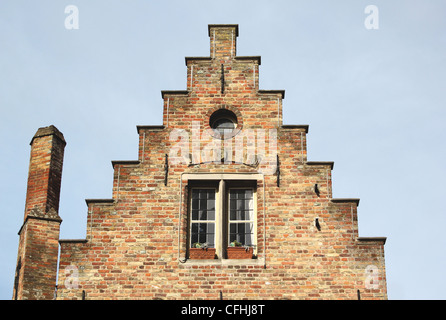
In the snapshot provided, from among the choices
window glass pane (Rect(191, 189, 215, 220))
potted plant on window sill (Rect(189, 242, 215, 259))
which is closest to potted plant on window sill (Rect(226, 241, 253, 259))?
potted plant on window sill (Rect(189, 242, 215, 259))

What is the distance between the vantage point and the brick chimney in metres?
15.4

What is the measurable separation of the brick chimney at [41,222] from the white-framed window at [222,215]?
2.67 metres

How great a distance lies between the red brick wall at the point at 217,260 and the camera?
49.2 ft

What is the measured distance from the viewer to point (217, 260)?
15.3 meters

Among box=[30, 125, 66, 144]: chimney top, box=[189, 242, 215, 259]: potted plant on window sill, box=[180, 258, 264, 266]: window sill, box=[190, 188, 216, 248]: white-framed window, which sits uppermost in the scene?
box=[30, 125, 66, 144]: chimney top

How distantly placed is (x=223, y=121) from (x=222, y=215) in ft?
6.86

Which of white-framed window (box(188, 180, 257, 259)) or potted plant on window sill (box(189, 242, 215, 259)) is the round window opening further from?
potted plant on window sill (box(189, 242, 215, 259))

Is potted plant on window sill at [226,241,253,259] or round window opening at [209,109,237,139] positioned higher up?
round window opening at [209,109,237,139]

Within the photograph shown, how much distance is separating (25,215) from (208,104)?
167 inches

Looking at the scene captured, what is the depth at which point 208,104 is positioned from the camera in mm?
16766

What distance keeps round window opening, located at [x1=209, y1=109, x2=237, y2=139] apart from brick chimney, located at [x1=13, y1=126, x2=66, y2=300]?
10.3ft

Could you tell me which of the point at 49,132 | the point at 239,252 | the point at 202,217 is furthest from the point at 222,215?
the point at 49,132
